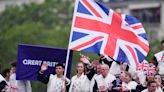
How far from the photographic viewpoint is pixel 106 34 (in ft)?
70.4

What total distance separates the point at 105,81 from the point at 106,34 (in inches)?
43.0

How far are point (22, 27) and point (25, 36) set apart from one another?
547 centimetres

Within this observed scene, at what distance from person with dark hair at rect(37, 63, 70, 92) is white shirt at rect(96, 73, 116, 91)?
67cm

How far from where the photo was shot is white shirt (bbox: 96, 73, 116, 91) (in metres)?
20.9

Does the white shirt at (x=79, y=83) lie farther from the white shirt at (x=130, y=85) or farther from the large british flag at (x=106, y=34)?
the white shirt at (x=130, y=85)

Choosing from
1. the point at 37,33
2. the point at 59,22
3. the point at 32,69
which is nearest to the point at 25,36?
the point at 37,33

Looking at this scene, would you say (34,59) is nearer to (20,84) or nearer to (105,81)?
(20,84)

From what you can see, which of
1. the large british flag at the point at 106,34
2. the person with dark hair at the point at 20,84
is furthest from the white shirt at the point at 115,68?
the person with dark hair at the point at 20,84

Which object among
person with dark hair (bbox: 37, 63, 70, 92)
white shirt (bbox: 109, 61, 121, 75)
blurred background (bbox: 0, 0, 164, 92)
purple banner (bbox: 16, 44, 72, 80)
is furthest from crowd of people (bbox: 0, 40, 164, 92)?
blurred background (bbox: 0, 0, 164, 92)

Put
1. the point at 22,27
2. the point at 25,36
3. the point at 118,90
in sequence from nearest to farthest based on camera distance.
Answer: the point at 118,90
the point at 25,36
the point at 22,27

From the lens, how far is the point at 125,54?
2131 centimetres

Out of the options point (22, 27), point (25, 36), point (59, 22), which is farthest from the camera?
point (59, 22)

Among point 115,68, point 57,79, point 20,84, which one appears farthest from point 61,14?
point 57,79

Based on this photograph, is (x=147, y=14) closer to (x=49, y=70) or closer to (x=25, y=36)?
(x=25, y=36)
